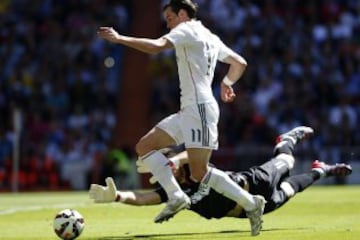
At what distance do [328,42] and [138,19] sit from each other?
5.58 metres

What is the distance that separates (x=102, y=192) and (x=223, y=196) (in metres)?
1.48

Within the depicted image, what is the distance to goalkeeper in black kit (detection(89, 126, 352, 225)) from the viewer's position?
42.4ft

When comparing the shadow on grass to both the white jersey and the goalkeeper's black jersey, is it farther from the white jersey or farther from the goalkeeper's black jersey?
the white jersey

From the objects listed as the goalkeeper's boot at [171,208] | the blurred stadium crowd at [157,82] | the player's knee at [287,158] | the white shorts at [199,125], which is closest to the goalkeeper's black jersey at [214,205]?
the goalkeeper's boot at [171,208]

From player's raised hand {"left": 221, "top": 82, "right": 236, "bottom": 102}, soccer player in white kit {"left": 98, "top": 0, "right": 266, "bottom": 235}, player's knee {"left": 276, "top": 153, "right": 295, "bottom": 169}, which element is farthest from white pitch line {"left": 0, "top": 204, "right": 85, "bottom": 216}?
player's raised hand {"left": 221, "top": 82, "right": 236, "bottom": 102}

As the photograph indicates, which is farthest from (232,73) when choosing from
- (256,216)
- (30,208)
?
(30,208)

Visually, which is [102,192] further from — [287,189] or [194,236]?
[287,189]

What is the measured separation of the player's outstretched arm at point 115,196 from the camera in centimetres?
1255

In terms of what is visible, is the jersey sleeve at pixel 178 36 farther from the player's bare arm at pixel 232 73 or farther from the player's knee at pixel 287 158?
→ the player's knee at pixel 287 158

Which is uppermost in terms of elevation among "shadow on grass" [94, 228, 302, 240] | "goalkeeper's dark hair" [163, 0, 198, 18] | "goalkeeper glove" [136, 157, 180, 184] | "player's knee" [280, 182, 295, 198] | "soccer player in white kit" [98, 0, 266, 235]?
"goalkeeper's dark hair" [163, 0, 198, 18]

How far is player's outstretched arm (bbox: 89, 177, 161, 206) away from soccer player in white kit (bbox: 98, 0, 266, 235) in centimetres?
48

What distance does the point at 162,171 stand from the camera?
1269 centimetres

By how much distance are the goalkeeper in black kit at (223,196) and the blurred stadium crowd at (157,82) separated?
48.6 feet

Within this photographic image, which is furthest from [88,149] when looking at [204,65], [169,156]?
[204,65]
